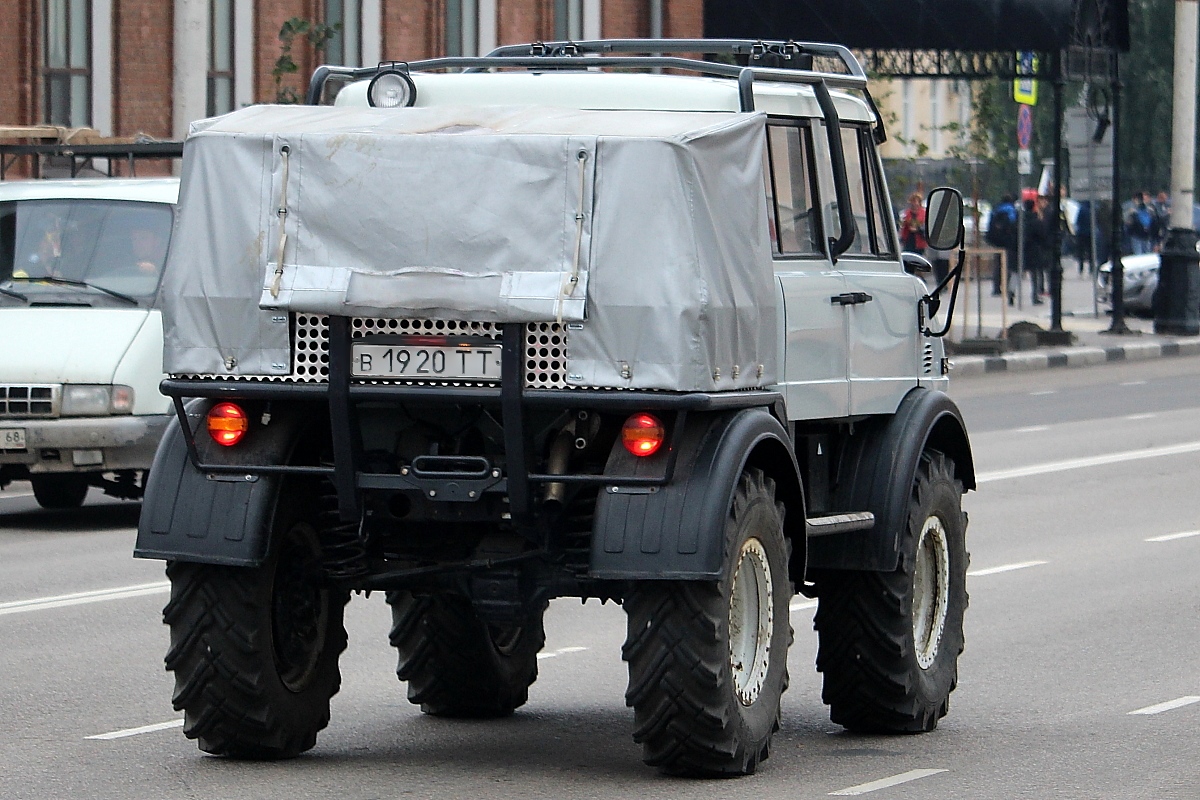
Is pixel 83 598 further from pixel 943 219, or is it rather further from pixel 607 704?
pixel 943 219

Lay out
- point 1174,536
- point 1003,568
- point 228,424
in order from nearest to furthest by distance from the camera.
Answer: point 228,424, point 1003,568, point 1174,536

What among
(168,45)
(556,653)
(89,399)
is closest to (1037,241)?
(168,45)

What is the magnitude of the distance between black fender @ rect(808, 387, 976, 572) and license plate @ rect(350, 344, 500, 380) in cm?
165

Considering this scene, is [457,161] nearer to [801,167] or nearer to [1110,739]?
[801,167]

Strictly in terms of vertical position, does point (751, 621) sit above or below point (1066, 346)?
above

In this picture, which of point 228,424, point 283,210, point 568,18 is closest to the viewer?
point 283,210

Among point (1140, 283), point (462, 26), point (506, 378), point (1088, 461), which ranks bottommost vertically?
point (1088, 461)

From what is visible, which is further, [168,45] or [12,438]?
[168,45]

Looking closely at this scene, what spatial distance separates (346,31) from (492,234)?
2838 cm

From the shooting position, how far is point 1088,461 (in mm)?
19188

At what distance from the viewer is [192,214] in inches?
284

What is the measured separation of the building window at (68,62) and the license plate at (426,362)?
80.6 feet

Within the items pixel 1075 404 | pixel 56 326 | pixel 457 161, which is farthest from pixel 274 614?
pixel 1075 404

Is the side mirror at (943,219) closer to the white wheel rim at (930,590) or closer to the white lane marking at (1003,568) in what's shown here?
the white wheel rim at (930,590)
